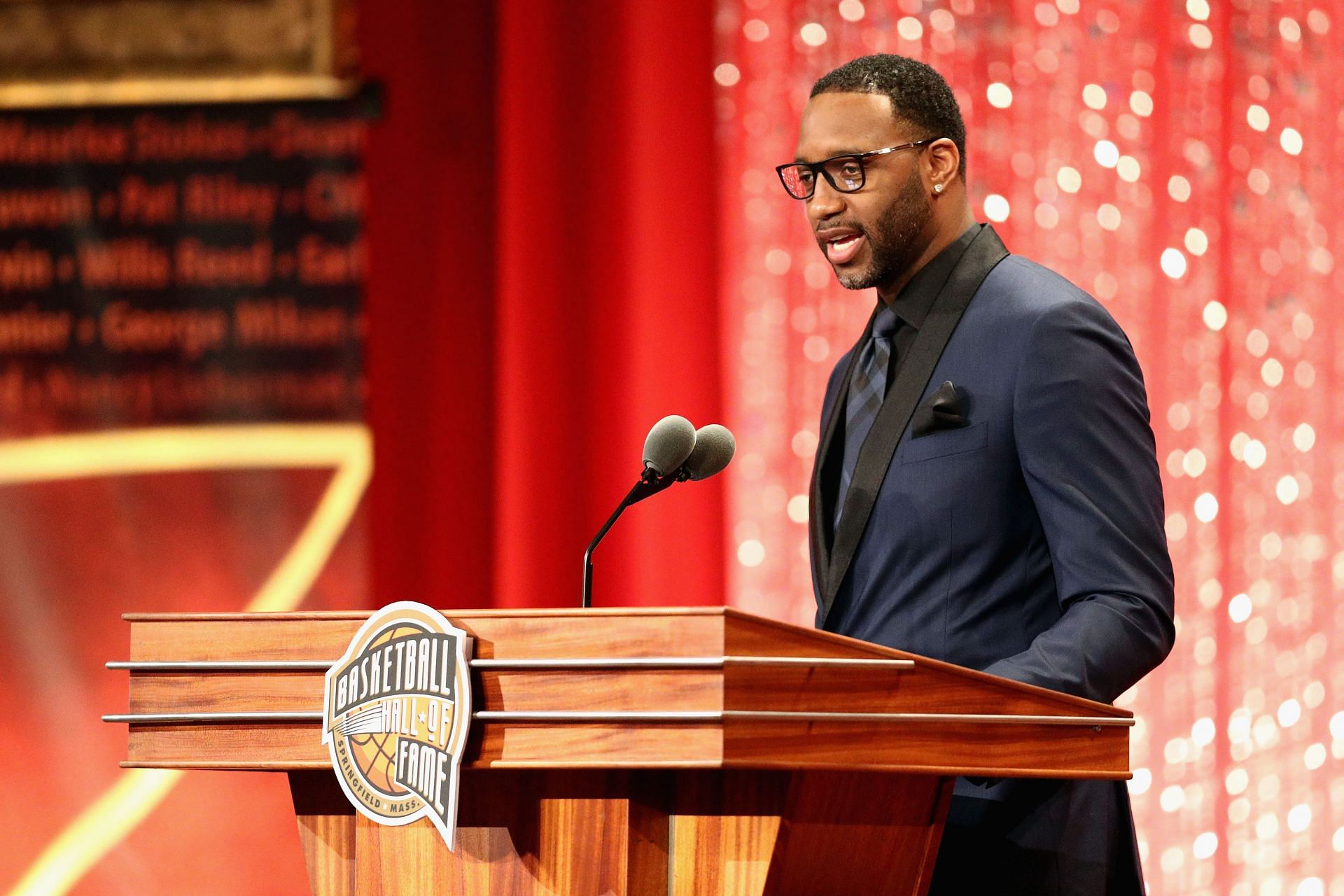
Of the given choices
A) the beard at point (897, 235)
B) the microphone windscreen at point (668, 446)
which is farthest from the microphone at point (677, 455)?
the beard at point (897, 235)

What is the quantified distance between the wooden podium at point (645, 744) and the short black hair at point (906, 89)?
0.74m

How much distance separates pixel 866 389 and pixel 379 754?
0.80 meters

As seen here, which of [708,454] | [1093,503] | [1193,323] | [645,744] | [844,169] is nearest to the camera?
[645,744]

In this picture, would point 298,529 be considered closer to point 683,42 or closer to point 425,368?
point 425,368

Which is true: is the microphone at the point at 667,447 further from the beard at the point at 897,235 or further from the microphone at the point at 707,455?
the beard at the point at 897,235

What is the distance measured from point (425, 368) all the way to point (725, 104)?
89 centimetres

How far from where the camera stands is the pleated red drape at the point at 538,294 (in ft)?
10.2

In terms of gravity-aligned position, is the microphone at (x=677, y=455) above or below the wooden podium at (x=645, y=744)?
above

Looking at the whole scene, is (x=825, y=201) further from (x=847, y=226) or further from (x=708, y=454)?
(x=708, y=454)

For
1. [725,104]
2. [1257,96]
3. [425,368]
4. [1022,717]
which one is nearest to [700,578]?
[425,368]

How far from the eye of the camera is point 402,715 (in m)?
1.09

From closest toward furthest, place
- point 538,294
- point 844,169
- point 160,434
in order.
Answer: point 844,169 < point 538,294 < point 160,434

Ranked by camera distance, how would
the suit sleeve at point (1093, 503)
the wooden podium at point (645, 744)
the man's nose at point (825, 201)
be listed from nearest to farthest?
1. the wooden podium at point (645, 744)
2. the suit sleeve at point (1093, 503)
3. the man's nose at point (825, 201)

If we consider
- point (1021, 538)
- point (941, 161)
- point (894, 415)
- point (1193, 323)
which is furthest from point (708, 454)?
point (1193, 323)
